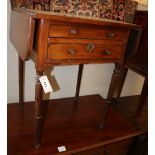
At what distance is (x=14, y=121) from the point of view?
4.34 ft

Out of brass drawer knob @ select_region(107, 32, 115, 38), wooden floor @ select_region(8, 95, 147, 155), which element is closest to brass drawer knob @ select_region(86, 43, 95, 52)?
brass drawer knob @ select_region(107, 32, 115, 38)

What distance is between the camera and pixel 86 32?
101cm

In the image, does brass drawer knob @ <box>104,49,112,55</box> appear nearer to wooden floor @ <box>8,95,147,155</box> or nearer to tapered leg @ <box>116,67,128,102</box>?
wooden floor @ <box>8,95,147,155</box>

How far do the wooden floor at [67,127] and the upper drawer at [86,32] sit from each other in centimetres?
66

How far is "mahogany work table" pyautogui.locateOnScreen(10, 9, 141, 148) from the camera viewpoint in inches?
34.6

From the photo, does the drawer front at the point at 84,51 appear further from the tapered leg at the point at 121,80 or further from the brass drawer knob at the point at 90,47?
the tapered leg at the point at 121,80

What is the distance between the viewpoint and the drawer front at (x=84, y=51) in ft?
3.11

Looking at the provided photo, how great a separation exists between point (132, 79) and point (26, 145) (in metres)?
1.46

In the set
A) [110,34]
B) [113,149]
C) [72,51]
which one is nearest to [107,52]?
[110,34]

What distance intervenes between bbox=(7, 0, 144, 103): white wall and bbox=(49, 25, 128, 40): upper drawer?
54 cm

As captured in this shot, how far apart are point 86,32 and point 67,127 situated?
70cm

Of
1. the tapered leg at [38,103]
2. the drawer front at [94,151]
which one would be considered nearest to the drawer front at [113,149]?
the drawer front at [94,151]

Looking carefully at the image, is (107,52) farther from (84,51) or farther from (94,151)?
(94,151)
